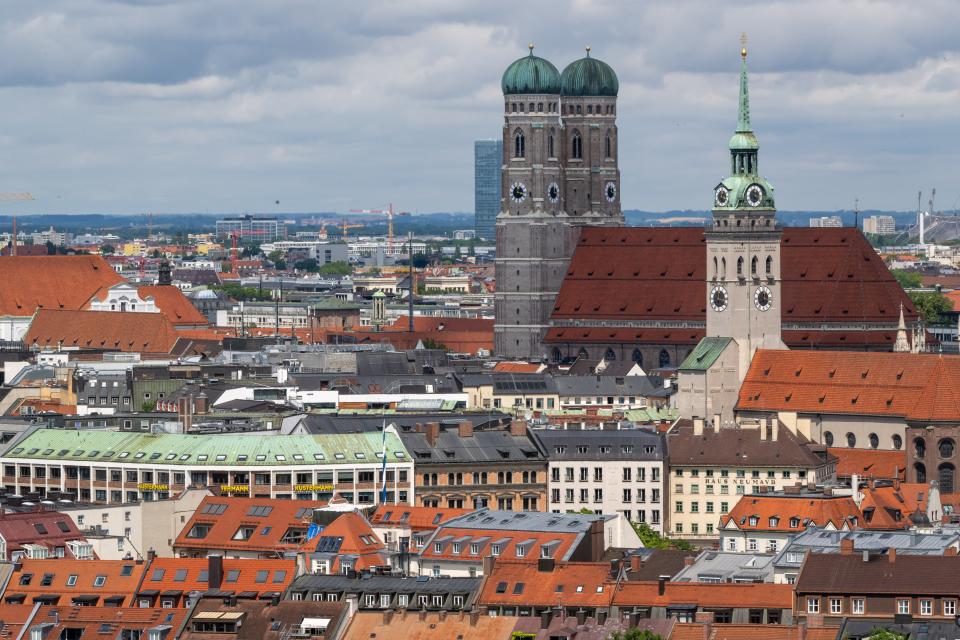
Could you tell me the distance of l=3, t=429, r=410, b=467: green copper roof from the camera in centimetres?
14538

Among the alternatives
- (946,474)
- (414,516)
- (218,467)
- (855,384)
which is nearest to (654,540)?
(414,516)

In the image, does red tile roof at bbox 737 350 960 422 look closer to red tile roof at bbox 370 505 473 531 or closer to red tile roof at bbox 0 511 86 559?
red tile roof at bbox 370 505 473 531

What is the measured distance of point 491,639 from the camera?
347 ft

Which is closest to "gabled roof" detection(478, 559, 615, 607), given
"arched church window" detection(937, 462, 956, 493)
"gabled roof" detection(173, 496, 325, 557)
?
"gabled roof" detection(173, 496, 325, 557)

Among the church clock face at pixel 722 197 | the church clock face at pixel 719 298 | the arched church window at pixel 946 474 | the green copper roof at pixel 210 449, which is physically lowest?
the arched church window at pixel 946 474

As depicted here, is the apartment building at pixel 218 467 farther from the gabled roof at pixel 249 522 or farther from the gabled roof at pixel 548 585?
the gabled roof at pixel 548 585

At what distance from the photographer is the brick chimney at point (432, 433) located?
150750 mm

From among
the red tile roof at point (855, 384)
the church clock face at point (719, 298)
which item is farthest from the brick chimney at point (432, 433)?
the church clock face at point (719, 298)

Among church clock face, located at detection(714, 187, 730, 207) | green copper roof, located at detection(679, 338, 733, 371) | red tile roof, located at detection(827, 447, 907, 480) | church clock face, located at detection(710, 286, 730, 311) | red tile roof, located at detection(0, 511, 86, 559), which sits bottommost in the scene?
red tile roof, located at detection(827, 447, 907, 480)

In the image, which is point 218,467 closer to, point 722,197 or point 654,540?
point 654,540

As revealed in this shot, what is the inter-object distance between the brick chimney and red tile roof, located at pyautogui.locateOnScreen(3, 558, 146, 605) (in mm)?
36498

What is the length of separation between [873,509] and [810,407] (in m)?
43.5

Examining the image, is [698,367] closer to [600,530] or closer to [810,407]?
[810,407]

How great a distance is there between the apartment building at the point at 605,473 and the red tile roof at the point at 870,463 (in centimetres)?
1304
